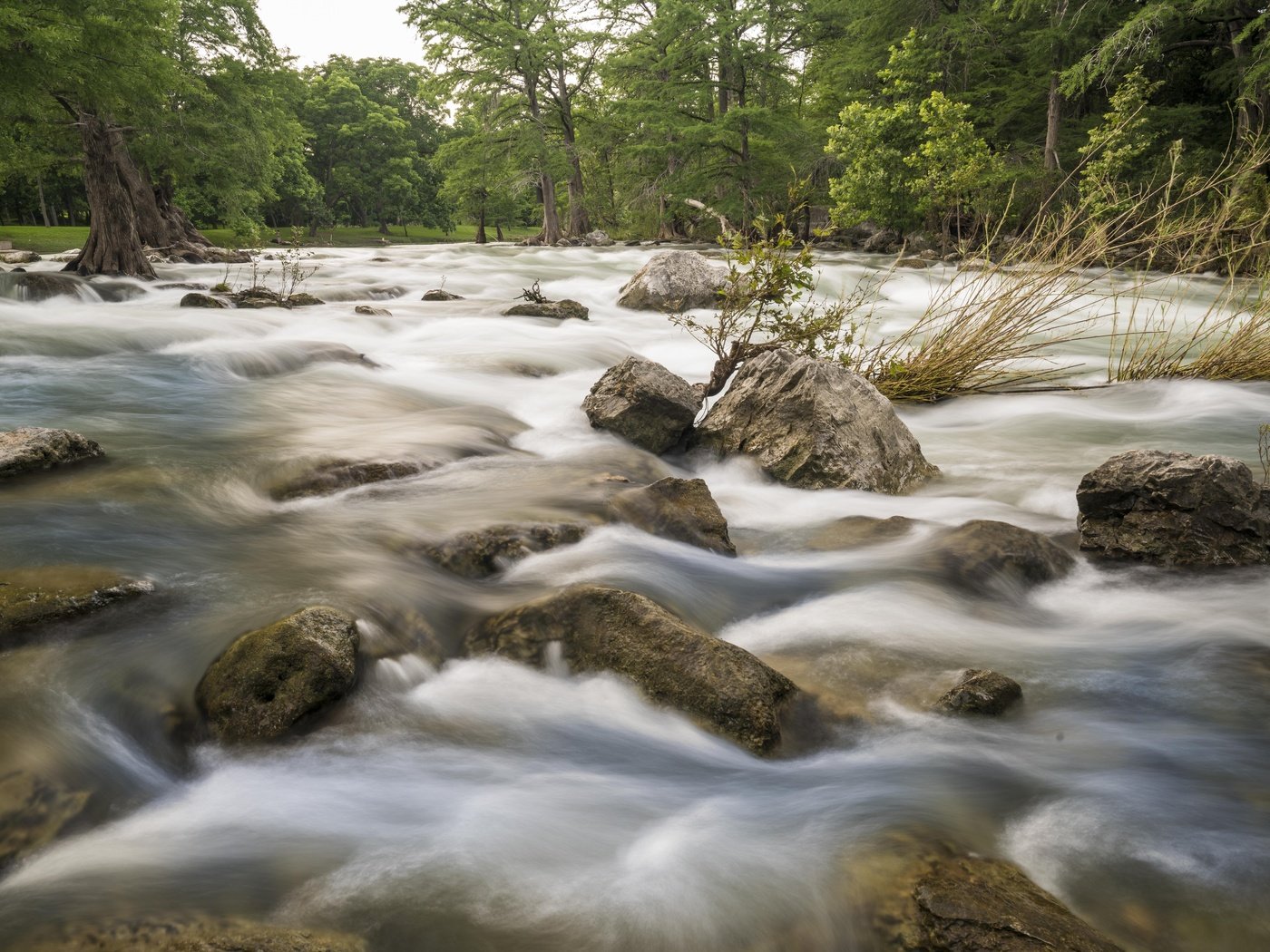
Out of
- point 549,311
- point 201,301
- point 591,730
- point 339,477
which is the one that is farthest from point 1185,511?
point 201,301

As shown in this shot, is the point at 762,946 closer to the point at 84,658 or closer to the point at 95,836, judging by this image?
the point at 95,836

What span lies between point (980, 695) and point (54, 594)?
11.6ft

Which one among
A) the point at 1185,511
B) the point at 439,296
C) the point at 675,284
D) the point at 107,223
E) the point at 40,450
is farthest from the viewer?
the point at 107,223

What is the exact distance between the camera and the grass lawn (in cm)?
3030

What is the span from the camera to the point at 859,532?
4898mm

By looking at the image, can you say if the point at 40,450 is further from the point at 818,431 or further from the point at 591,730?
the point at 818,431

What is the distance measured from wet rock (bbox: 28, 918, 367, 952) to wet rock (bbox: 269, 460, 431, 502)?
3.17 meters

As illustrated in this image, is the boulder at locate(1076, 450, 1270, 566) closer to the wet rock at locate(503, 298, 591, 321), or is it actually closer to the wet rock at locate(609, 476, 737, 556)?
the wet rock at locate(609, 476, 737, 556)

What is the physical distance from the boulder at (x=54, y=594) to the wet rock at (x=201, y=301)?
31.8 ft

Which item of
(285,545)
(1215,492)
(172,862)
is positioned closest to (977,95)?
(1215,492)

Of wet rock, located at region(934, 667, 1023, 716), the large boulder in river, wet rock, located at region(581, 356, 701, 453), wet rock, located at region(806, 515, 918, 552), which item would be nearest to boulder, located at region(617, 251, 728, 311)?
wet rock, located at region(581, 356, 701, 453)

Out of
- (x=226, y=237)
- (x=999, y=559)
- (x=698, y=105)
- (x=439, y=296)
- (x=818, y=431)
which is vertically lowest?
(x=999, y=559)

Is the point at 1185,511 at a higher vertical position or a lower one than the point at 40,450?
lower

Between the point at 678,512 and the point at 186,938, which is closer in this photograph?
the point at 186,938
